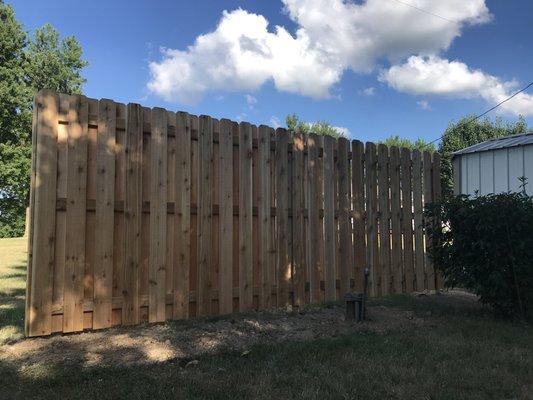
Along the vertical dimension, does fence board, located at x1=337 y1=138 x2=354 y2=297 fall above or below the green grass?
above

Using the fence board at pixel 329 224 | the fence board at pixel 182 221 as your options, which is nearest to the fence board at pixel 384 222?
the fence board at pixel 329 224

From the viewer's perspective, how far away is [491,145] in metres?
9.20

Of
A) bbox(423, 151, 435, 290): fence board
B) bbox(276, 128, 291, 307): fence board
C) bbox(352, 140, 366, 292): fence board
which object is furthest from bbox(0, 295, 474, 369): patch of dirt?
bbox(423, 151, 435, 290): fence board

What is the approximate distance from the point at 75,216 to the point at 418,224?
549 centimetres

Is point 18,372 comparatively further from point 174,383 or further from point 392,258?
point 392,258

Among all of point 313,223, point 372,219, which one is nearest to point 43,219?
point 313,223

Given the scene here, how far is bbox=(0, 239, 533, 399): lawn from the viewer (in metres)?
3.52

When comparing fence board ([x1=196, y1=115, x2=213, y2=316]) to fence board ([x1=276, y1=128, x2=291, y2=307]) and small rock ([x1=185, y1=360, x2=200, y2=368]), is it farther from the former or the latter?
small rock ([x1=185, y1=360, x2=200, y2=368])

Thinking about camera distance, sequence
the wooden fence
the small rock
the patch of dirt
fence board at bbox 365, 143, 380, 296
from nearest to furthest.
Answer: the small rock < the patch of dirt < the wooden fence < fence board at bbox 365, 143, 380, 296

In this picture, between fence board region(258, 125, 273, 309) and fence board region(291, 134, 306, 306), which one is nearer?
fence board region(258, 125, 273, 309)

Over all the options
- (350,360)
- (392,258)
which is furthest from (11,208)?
(350,360)

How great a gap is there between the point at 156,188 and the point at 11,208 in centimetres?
3297

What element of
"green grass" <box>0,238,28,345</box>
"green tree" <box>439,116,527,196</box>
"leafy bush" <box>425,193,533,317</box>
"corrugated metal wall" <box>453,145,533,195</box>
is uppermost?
"green tree" <box>439,116,527,196</box>

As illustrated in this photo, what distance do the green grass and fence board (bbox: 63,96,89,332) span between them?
556mm
